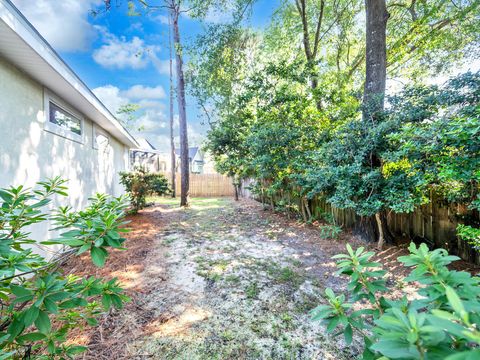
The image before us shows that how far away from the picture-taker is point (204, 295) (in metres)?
2.63

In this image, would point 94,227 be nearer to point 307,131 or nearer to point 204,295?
point 204,295

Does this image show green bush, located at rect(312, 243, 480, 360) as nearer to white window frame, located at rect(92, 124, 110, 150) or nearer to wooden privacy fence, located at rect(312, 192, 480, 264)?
wooden privacy fence, located at rect(312, 192, 480, 264)

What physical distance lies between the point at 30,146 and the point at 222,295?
3981 mm

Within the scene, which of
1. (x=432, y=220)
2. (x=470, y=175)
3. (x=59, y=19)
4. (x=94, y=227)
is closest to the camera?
(x=94, y=227)

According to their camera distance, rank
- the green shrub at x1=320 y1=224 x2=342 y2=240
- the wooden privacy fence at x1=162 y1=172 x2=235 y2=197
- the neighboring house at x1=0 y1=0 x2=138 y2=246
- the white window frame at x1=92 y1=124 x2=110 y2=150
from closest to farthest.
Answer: the neighboring house at x1=0 y1=0 x2=138 y2=246, the green shrub at x1=320 y1=224 x2=342 y2=240, the white window frame at x1=92 y1=124 x2=110 y2=150, the wooden privacy fence at x1=162 y1=172 x2=235 y2=197

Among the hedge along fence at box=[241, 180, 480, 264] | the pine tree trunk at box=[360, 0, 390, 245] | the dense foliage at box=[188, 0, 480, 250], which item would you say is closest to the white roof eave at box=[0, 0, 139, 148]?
the dense foliage at box=[188, 0, 480, 250]

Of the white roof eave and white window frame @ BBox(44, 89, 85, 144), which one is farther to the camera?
white window frame @ BBox(44, 89, 85, 144)

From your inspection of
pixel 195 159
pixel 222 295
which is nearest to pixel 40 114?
pixel 222 295

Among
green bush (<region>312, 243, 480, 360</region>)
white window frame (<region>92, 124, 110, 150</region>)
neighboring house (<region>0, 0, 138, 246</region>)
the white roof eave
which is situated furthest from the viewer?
white window frame (<region>92, 124, 110, 150</region>)

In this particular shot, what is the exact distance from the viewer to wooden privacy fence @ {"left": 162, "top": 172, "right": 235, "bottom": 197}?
1491 centimetres

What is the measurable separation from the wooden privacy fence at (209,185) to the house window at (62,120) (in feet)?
31.6

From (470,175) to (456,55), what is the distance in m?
8.05

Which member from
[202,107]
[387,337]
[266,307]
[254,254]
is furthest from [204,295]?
[202,107]

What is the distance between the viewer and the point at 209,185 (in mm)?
15070
